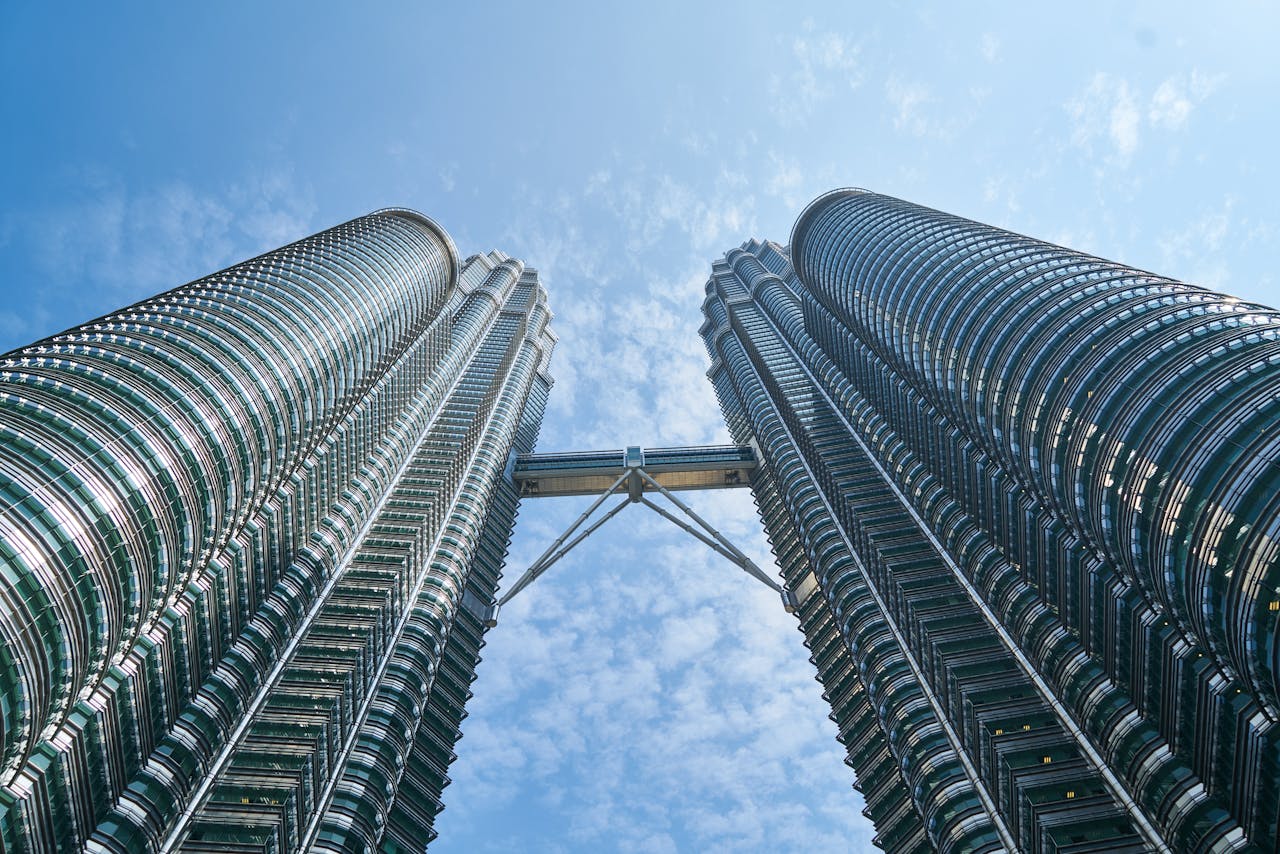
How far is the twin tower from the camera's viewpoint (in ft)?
159

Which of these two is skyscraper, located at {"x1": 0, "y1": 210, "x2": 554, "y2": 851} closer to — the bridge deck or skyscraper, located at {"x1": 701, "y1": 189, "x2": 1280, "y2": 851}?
the bridge deck

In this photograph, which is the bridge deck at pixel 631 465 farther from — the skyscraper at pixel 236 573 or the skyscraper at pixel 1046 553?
the skyscraper at pixel 1046 553

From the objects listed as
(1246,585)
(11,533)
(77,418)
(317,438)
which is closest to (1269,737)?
(1246,585)

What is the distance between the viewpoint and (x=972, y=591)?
8688cm

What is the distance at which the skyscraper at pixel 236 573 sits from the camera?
48.0 meters

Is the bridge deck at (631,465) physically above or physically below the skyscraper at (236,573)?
above

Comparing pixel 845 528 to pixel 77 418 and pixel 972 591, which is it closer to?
pixel 972 591

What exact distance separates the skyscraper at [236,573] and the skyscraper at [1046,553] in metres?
47.5

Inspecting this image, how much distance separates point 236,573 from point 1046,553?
72.1m

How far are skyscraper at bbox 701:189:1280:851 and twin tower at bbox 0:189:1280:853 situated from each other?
284 mm

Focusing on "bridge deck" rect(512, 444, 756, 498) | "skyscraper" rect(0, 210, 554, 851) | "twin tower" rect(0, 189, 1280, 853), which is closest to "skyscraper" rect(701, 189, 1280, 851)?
"twin tower" rect(0, 189, 1280, 853)

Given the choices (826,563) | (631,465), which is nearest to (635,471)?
(631,465)

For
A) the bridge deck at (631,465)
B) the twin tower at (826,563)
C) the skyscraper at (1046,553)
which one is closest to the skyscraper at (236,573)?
the twin tower at (826,563)

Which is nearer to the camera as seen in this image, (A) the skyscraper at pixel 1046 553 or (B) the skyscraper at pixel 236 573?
(B) the skyscraper at pixel 236 573
